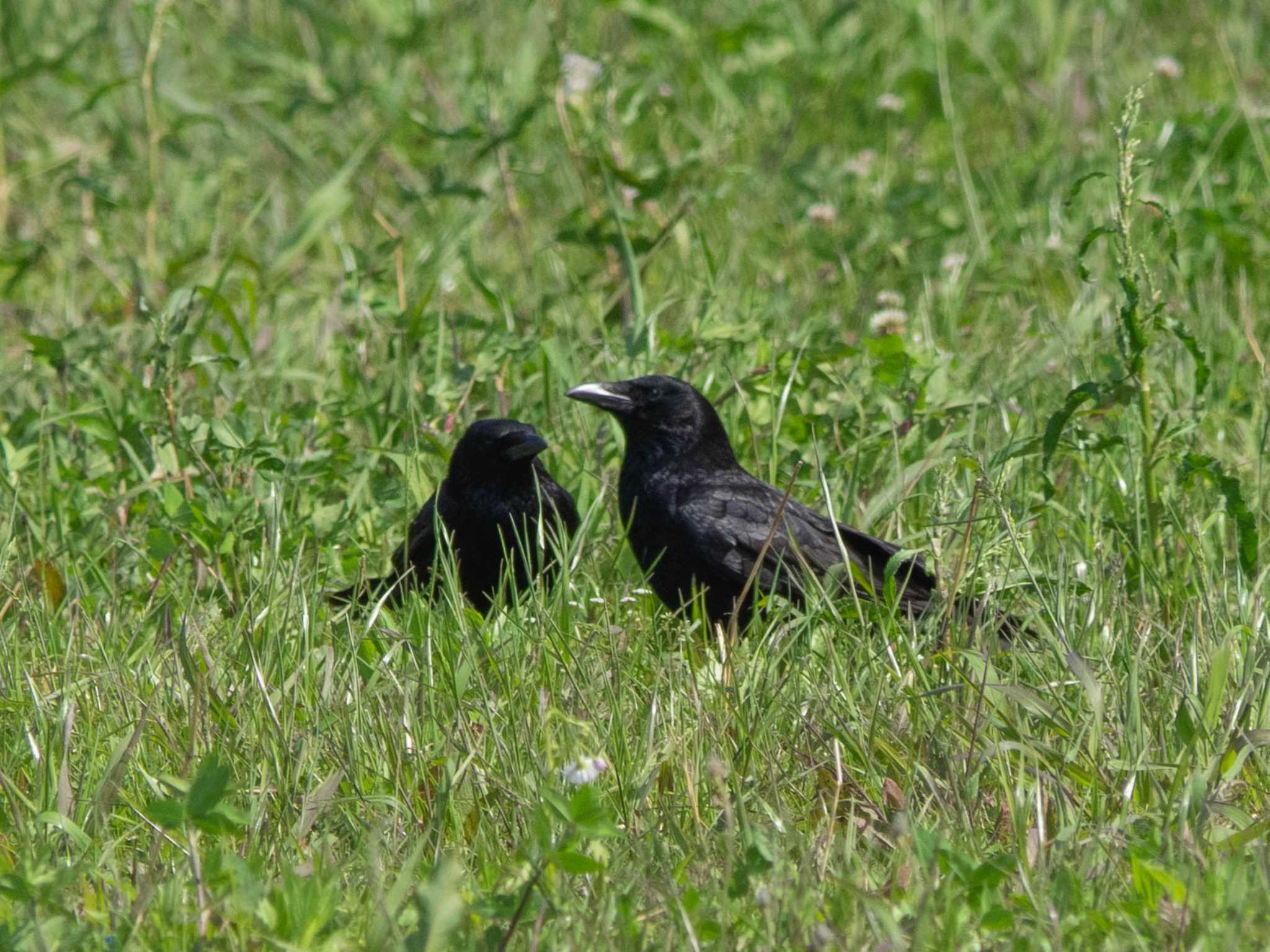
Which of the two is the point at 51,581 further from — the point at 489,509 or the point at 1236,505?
the point at 1236,505

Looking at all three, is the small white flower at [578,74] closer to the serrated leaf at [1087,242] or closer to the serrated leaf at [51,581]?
the serrated leaf at [51,581]

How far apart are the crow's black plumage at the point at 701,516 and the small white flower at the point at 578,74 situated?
1902mm

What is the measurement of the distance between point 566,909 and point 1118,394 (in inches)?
72.6

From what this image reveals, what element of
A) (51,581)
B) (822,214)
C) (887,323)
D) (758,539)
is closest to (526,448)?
(758,539)

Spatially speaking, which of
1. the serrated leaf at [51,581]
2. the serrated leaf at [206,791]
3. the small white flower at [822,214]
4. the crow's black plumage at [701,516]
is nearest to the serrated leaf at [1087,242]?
the crow's black plumage at [701,516]

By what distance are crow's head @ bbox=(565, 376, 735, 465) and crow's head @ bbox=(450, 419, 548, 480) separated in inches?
8.8

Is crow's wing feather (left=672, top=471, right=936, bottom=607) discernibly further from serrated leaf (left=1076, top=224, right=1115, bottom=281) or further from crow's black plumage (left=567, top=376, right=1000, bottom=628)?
serrated leaf (left=1076, top=224, right=1115, bottom=281)

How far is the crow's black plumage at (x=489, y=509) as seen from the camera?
14.3ft

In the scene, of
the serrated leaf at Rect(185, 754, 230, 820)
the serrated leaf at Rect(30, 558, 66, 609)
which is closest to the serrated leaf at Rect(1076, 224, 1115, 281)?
the serrated leaf at Rect(185, 754, 230, 820)

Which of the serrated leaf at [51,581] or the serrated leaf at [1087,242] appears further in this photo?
the serrated leaf at [51,581]

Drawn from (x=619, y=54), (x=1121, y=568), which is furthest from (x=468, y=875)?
(x=619, y=54)

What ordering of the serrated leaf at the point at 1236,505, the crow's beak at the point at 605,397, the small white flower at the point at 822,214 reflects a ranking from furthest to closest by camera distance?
the small white flower at the point at 822,214
the crow's beak at the point at 605,397
the serrated leaf at the point at 1236,505

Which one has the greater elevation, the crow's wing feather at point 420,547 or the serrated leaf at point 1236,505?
the serrated leaf at point 1236,505

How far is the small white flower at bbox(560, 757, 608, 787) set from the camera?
253 cm
